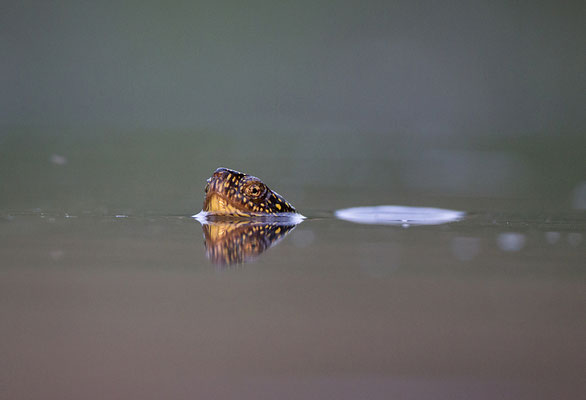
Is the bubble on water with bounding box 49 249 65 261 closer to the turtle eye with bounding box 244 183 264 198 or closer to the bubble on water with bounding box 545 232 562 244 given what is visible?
the turtle eye with bounding box 244 183 264 198

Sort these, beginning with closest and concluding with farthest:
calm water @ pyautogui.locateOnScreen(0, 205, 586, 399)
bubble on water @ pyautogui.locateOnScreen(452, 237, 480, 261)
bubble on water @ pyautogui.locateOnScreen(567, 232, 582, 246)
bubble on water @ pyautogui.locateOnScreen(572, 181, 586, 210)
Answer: calm water @ pyautogui.locateOnScreen(0, 205, 586, 399)
bubble on water @ pyautogui.locateOnScreen(452, 237, 480, 261)
bubble on water @ pyautogui.locateOnScreen(567, 232, 582, 246)
bubble on water @ pyautogui.locateOnScreen(572, 181, 586, 210)

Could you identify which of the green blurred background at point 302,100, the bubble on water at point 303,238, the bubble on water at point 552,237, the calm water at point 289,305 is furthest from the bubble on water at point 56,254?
the green blurred background at point 302,100

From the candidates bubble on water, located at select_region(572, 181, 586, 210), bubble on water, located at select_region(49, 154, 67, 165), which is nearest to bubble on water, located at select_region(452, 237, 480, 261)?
bubble on water, located at select_region(572, 181, 586, 210)

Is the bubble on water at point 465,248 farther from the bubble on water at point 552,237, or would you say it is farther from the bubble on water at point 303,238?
the bubble on water at point 303,238

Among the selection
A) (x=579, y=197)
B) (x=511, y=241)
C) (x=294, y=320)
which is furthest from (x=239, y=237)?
(x=579, y=197)

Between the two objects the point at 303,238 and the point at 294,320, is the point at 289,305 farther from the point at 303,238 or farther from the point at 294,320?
the point at 303,238

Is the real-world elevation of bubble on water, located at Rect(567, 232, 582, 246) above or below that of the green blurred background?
below

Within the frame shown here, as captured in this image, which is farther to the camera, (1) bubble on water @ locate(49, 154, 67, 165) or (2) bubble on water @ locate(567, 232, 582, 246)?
(1) bubble on water @ locate(49, 154, 67, 165)
